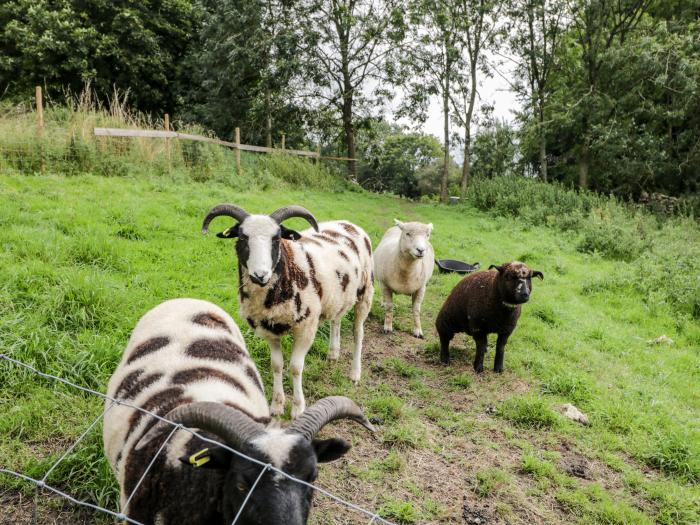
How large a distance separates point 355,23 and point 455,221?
1414 centimetres

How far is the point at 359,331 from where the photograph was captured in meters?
5.30

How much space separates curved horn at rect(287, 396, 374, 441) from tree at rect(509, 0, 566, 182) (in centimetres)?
2240

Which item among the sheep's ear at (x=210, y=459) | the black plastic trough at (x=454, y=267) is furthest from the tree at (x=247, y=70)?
the sheep's ear at (x=210, y=459)

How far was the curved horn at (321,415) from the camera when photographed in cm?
196

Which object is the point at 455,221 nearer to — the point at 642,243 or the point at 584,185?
the point at 642,243

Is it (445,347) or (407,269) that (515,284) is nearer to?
(445,347)

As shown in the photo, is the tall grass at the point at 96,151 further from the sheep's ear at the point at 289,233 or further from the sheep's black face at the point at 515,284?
the sheep's black face at the point at 515,284

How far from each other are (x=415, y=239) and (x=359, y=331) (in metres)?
1.83

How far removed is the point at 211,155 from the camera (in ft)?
44.6

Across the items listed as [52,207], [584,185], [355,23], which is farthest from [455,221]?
[355,23]

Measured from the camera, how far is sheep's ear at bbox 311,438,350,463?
2.03 metres

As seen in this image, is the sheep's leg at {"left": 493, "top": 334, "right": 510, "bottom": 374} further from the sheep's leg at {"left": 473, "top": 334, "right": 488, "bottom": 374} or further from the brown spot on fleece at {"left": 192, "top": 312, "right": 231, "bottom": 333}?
the brown spot on fleece at {"left": 192, "top": 312, "right": 231, "bottom": 333}

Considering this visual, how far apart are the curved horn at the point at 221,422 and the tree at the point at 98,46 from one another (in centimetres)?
2452

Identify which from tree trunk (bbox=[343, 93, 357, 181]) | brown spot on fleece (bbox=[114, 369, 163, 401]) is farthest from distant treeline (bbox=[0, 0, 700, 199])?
brown spot on fleece (bbox=[114, 369, 163, 401])
